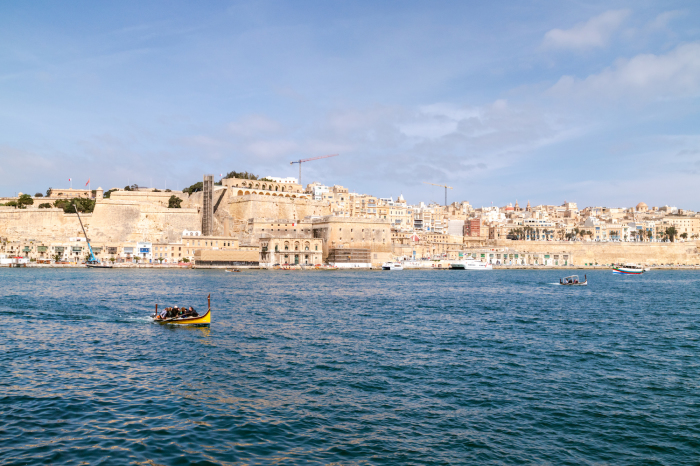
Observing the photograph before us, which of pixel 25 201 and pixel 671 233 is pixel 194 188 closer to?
pixel 25 201

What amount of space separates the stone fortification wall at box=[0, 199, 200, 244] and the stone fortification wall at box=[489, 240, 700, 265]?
55.1 m

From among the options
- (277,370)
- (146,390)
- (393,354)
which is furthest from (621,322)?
(146,390)

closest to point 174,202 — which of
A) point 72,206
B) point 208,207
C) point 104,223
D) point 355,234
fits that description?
point 208,207

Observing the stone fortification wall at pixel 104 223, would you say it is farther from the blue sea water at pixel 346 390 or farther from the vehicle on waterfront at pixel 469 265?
the blue sea water at pixel 346 390

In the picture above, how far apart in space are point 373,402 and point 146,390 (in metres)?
4.57

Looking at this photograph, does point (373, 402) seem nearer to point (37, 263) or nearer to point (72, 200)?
point (37, 263)

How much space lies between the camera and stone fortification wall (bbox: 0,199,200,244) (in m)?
70.3

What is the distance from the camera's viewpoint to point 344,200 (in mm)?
101812

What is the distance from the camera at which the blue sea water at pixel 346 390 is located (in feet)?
26.4

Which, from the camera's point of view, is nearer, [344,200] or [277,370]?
[277,370]

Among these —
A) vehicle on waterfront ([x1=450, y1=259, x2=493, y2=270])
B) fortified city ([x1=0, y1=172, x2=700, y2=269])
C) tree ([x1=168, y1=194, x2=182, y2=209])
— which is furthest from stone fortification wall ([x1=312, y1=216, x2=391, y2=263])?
tree ([x1=168, y1=194, x2=182, y2=209])

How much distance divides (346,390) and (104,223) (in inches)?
2713

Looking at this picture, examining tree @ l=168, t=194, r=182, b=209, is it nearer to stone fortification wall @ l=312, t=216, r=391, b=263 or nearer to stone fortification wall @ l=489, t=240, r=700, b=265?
stone fortification wall @ l=312, t=216, r=391, b=263

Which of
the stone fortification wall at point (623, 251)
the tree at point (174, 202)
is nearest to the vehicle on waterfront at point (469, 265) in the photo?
the stone fortification wall at point (623, 251)
